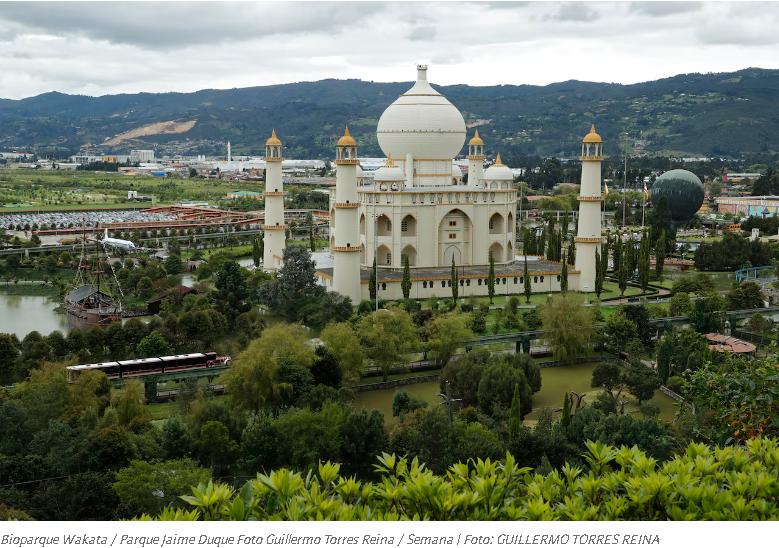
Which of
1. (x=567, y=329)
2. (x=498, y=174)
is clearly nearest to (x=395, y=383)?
(x=567, y=329)

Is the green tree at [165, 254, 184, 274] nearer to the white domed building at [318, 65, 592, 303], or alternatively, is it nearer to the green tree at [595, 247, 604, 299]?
the white domed building at [318, 65, 592, 303]

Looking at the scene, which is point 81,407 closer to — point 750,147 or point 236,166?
point 236,166

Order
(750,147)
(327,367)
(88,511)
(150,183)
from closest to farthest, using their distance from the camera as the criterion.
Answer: (88,511), (327,367), (150,183), (750,147)

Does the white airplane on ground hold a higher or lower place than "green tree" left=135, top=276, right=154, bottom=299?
higher

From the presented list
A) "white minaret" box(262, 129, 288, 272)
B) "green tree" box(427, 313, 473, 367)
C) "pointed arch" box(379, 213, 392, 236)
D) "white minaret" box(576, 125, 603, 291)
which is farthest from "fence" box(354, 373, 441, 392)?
"white minaret" box(262, 129, 288, 272)

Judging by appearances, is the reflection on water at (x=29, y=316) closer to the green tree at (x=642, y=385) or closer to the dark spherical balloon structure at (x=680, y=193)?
the green tree at (x=642, y=385)

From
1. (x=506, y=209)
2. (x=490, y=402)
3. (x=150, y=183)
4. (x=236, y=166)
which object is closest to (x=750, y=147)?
(x=236, y=166)
